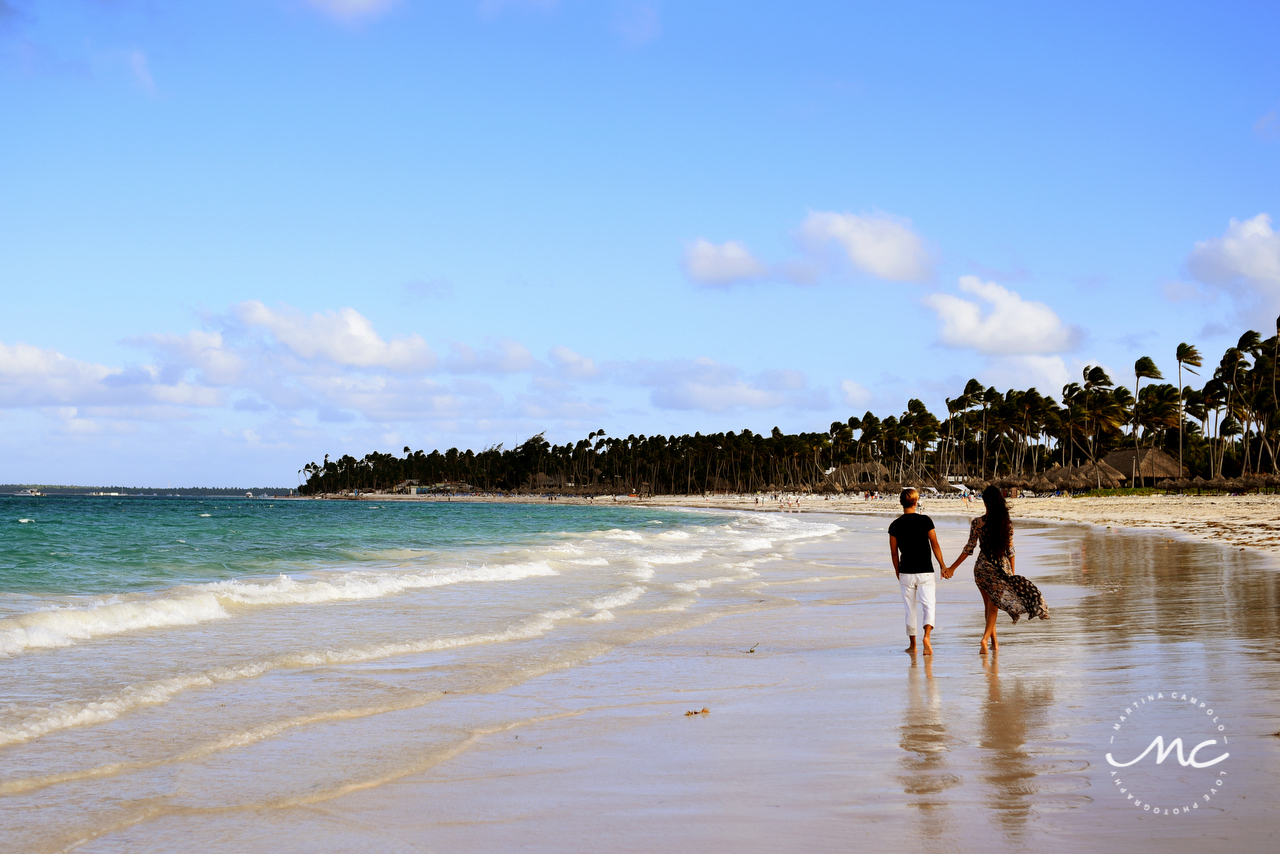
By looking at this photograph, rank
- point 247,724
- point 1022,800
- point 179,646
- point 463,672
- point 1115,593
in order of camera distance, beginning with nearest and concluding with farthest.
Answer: point 1022,800 → point 247,724 → point 463,672 → point 179,646 → point 1115,593

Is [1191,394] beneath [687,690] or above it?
above

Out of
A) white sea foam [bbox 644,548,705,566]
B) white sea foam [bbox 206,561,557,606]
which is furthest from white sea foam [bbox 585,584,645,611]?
white sea foam [bbox 644,548,705,566]

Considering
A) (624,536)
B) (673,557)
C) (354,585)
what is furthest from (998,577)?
(624,536)

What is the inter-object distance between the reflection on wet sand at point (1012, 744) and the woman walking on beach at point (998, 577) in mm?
1157

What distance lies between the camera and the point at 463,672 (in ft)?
29.2

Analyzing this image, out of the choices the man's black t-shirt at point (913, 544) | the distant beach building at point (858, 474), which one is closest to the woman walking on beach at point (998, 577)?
the man's black t-shirt at point (913, 544)

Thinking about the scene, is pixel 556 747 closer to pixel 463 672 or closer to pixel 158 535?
pixel 463 672

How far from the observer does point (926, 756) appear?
17.9 feet

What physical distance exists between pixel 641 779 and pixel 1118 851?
2.41 meters

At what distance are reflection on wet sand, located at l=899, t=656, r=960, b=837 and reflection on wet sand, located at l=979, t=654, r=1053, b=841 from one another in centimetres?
23

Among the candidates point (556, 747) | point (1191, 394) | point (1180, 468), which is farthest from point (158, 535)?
point (1191, 394)

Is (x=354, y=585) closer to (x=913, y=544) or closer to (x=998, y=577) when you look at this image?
(x=913, y=544)

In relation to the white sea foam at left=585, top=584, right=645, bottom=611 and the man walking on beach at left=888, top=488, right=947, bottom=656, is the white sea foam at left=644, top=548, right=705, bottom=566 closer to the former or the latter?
the white sea foam at left=585, top=584, right=645, bottom=611

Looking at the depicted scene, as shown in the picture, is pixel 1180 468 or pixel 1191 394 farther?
pixel 1191 394
